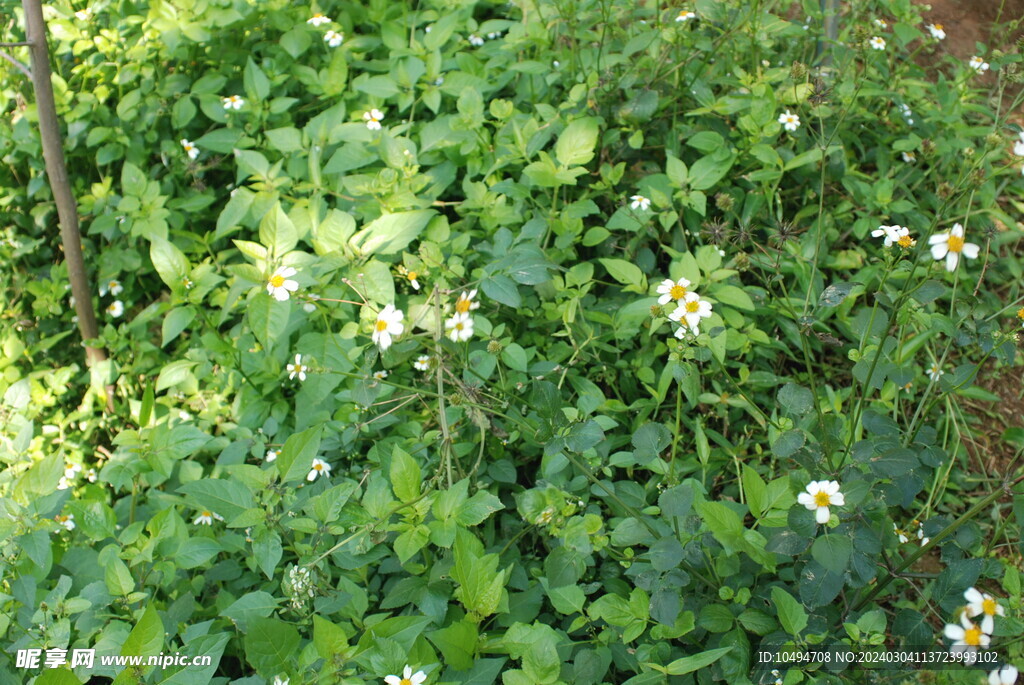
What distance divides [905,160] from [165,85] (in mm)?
2833

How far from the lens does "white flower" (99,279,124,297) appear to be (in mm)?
2936

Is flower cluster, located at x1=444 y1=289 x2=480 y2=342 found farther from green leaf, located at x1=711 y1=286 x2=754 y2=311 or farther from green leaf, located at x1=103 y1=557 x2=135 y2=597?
green leaf, located at x1=103 y1=557 x2=135 y2=597

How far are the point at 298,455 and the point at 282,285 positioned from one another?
50 centimetres

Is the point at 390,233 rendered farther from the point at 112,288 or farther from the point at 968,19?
the point at 968,19

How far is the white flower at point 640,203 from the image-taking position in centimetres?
246

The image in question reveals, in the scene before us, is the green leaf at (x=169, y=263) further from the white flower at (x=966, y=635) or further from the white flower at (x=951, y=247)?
the white flower at (x=966, y=635)

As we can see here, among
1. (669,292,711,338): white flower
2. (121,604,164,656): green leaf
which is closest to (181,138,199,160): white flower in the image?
(121,604,164,656): green leaf

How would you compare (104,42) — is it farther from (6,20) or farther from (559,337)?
(559,337)

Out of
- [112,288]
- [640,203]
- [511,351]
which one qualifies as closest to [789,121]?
[640,203]

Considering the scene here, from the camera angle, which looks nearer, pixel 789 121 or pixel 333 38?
pixel 789 121

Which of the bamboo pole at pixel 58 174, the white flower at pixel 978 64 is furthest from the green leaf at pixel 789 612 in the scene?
the bamboo pole at pixel 58 174

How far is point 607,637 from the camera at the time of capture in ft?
5.41

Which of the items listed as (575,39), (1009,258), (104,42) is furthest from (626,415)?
(104,42)

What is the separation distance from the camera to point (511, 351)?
209cm
